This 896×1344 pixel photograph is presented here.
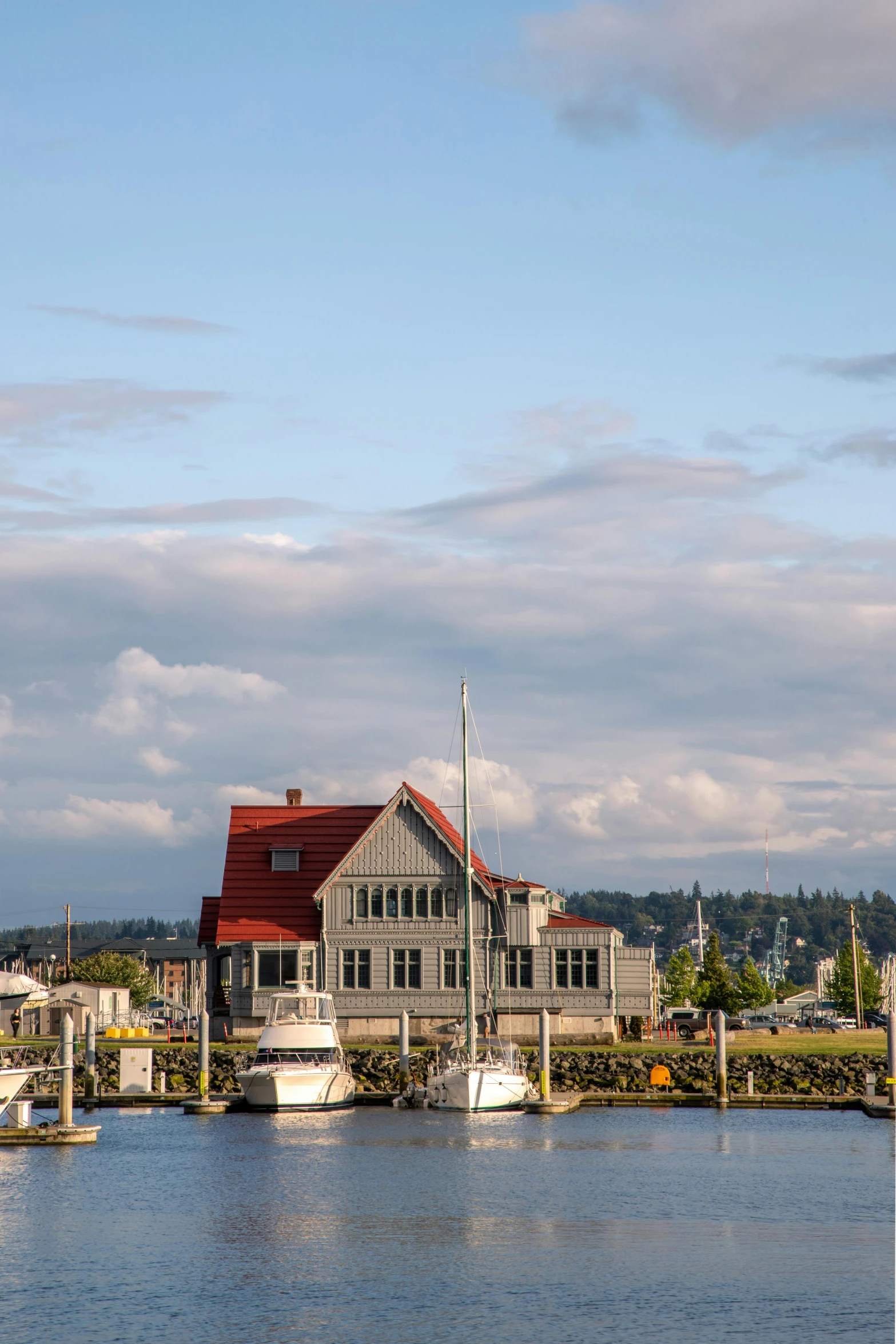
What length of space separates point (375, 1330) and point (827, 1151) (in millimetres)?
25424

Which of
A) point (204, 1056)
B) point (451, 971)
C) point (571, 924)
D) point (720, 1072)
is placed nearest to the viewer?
point (720, 1072)

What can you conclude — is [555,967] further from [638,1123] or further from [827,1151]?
[827,1151]

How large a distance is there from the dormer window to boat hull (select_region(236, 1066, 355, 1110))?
1655cm

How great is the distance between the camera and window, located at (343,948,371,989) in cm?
7269

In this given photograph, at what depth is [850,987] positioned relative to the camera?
130500 mm

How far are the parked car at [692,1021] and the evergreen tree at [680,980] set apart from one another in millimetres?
20087

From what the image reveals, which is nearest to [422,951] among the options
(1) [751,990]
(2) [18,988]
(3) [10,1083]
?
(3) [10,1083]

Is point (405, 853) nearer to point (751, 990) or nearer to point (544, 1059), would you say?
point (544, 1059)

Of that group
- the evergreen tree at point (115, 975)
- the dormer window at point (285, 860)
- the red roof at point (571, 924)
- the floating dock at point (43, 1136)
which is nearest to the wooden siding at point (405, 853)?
the dormer window at point (285, 860)

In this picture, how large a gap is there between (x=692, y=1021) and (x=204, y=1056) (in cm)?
4279

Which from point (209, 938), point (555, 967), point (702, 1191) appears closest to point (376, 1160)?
point (702, 1191)

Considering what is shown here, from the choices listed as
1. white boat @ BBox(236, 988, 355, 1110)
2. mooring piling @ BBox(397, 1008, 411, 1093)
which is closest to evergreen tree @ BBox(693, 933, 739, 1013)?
mooring piling @ BBox(397, 1008, 411, 1093)

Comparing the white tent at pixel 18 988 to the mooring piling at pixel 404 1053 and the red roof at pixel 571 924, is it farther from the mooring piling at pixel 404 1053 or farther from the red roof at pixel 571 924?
the mooring piling at pixel 404 1053

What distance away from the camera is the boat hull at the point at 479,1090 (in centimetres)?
5775
